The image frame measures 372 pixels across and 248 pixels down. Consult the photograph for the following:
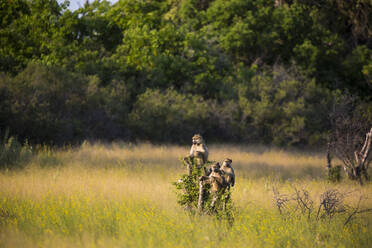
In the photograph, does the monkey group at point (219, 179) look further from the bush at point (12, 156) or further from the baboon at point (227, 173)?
the bush at point (12, 156)

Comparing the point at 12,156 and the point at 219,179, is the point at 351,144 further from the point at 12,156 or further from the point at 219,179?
the point at 12,156

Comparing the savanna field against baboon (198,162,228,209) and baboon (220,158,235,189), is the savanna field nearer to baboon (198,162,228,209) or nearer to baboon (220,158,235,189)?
baboon (198,162,228,209)

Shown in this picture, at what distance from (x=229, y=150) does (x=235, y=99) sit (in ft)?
18.7

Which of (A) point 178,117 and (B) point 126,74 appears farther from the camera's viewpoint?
(B) point 126,74

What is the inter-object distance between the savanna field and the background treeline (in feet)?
25.1

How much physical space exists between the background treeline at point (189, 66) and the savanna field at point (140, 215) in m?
7.65

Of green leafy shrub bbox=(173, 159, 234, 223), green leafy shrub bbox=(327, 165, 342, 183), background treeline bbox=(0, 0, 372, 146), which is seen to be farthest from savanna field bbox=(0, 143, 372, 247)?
background treeline bbox=(0, 0, 372, 146)

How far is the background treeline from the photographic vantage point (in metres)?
19.8

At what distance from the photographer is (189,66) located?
24688 millimetres

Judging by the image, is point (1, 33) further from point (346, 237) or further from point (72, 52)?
point (346, 237)

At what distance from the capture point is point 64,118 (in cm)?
1739

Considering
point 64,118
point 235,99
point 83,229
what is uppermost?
A: point 235,99

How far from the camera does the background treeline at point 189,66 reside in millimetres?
19844

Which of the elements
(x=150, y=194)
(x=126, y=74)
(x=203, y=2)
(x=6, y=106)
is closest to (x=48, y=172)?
(x=150, y=194)
